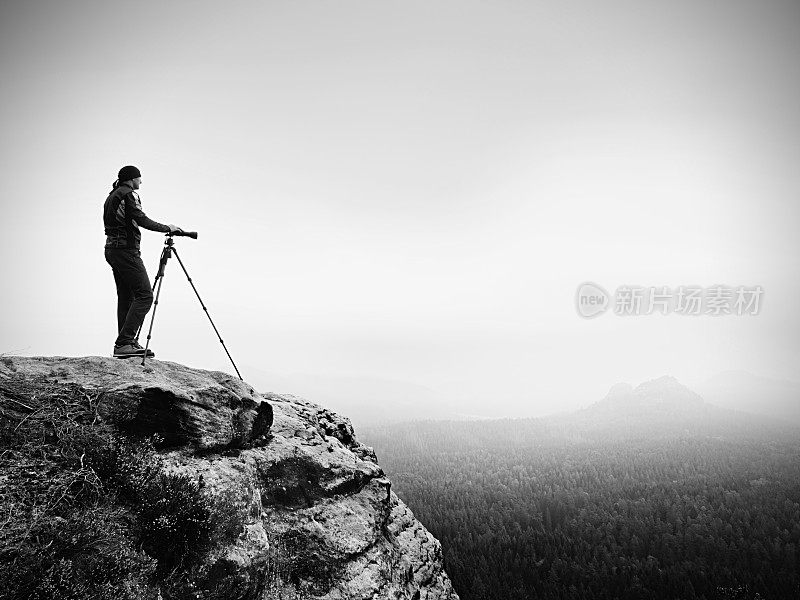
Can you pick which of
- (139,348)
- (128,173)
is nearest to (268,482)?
(139,348)

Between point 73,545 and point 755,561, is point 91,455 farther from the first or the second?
point 755,561

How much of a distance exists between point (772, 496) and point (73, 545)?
24839 mm

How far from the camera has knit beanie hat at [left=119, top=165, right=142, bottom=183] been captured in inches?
257

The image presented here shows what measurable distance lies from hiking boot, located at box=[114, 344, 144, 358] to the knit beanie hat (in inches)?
119

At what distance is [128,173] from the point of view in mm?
6602

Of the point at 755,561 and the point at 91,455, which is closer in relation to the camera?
the point at 91,455

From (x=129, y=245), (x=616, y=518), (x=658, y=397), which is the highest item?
(x=129, y=245)

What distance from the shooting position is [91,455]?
4438 millimetres

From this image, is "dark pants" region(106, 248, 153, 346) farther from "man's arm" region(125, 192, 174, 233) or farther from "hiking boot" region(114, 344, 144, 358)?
"man's arm" region(125, 192, 174, 233)

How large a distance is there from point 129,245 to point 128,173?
1326 mm

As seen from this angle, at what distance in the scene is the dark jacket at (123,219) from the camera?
638cm

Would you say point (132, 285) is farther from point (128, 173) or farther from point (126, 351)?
point (128, 173)

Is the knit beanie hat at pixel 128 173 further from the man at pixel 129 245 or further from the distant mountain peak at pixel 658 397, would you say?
the distant mountain peak at pixel 658 397

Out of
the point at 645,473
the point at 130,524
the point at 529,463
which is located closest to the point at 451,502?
the point at 529,463
